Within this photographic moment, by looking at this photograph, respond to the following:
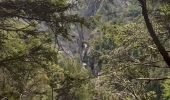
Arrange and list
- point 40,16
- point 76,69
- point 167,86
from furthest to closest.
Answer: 1. point 76,69
2. point 167,86
3. point 40,16

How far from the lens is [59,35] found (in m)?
11.4

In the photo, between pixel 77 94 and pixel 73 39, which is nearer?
pixel 73 39

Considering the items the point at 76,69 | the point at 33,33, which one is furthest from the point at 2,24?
the point at 76,69

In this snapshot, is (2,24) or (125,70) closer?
(125,70)

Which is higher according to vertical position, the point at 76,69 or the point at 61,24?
the point at 76,69

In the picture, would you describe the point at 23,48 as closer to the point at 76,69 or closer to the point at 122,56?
the point at 122,56

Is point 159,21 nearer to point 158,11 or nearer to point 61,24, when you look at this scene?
point 158,11

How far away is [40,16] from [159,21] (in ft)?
10.0

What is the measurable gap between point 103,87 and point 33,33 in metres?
2.93

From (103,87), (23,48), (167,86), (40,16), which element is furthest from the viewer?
(167,86)

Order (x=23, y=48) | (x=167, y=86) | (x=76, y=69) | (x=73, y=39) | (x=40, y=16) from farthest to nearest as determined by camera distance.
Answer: (x=76, y=69), (x=167, y=86), (x=23, y=48), (x=73, y=39), (x=40, y=16)

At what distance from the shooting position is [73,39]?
1198 centimetres

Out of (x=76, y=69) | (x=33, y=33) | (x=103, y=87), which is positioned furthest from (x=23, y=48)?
(x=76, y=69)

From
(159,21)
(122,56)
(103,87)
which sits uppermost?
(159,21)
